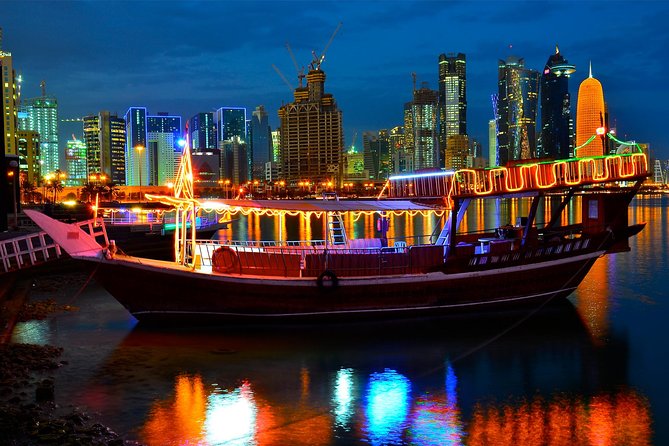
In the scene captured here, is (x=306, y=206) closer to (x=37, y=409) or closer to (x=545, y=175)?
→ (x=545, y=175)

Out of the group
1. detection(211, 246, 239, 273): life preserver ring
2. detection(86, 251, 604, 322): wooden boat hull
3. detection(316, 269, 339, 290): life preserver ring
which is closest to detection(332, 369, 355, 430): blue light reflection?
detection(316, 269, 339, 290): life preserver ring

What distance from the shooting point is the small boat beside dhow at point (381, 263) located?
2105 centimetres

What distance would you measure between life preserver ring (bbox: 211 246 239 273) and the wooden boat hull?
1.54 ft

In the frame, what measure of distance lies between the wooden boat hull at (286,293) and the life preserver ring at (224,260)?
0.47m

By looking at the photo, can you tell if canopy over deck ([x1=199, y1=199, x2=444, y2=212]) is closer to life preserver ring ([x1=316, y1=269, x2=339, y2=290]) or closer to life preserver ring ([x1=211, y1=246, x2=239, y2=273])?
life preserver ring ([x1=211, y1=246, x2=239, y2=273])

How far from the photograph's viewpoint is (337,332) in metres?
21.5

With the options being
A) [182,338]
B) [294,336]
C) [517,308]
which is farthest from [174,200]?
[517,308]

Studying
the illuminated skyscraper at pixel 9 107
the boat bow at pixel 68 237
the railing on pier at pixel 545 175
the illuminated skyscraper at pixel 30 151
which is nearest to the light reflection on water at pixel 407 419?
the boat bow at pixel 68 237

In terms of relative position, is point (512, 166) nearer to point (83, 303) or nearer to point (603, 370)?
point (603, 370)

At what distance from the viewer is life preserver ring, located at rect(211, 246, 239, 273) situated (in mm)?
21250

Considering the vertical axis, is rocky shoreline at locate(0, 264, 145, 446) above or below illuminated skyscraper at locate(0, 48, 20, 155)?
below

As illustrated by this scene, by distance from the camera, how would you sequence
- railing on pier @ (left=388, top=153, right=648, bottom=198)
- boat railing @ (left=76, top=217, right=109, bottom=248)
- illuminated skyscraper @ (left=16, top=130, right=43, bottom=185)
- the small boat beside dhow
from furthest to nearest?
illuminated skyscraper @ (left=16, top=130, right=43, bottom=185) < railing on pier @ (left=388, top=153, right=648, bottom=198) < boat railing @ (left=76, top=217, right=109, bottom=248) < the small boat beside dhow

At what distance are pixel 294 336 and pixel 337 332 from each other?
1.46 meters

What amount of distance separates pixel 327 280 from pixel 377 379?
4.80 m
